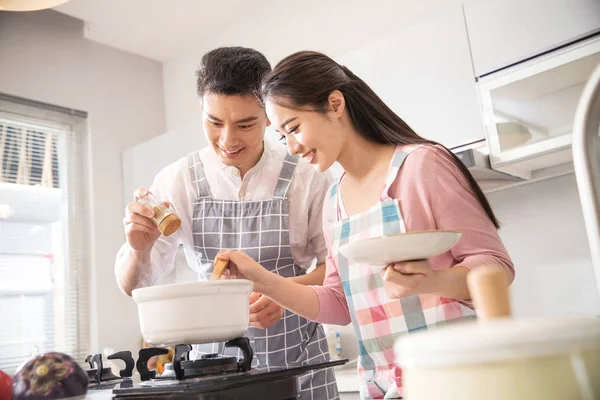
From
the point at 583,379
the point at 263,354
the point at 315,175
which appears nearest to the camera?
the point at 583,379

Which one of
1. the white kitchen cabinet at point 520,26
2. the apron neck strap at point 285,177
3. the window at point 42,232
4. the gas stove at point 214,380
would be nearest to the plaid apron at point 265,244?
the apron neck strap at point 285,177

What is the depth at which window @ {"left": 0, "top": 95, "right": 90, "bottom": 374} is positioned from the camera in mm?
2945

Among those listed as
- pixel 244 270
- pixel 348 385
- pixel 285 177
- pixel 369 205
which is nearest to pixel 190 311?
pixel 244 270

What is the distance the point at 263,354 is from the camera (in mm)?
1394

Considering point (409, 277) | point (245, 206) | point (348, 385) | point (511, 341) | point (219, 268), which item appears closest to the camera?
point (511, 341)

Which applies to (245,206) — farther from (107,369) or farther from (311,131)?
(107,369)

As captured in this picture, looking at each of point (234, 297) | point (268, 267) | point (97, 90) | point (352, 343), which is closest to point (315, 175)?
point (268, 267)

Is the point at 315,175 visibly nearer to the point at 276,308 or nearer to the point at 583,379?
the point at 276,308

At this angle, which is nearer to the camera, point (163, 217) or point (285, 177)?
point (163, 217)

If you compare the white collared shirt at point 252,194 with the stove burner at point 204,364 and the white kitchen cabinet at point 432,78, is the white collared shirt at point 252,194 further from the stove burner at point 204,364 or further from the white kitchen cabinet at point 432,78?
the white kitchen cabinet at point 432,78

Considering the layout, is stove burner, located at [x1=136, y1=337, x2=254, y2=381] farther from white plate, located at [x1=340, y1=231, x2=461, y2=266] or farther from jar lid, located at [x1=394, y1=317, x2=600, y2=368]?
jar lid, located at [x1=394, y1=317, x2=600, y2=368]

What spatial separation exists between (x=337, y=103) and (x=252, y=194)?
42 centimetres

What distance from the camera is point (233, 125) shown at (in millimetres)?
1379

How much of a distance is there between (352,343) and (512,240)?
0.93 m
